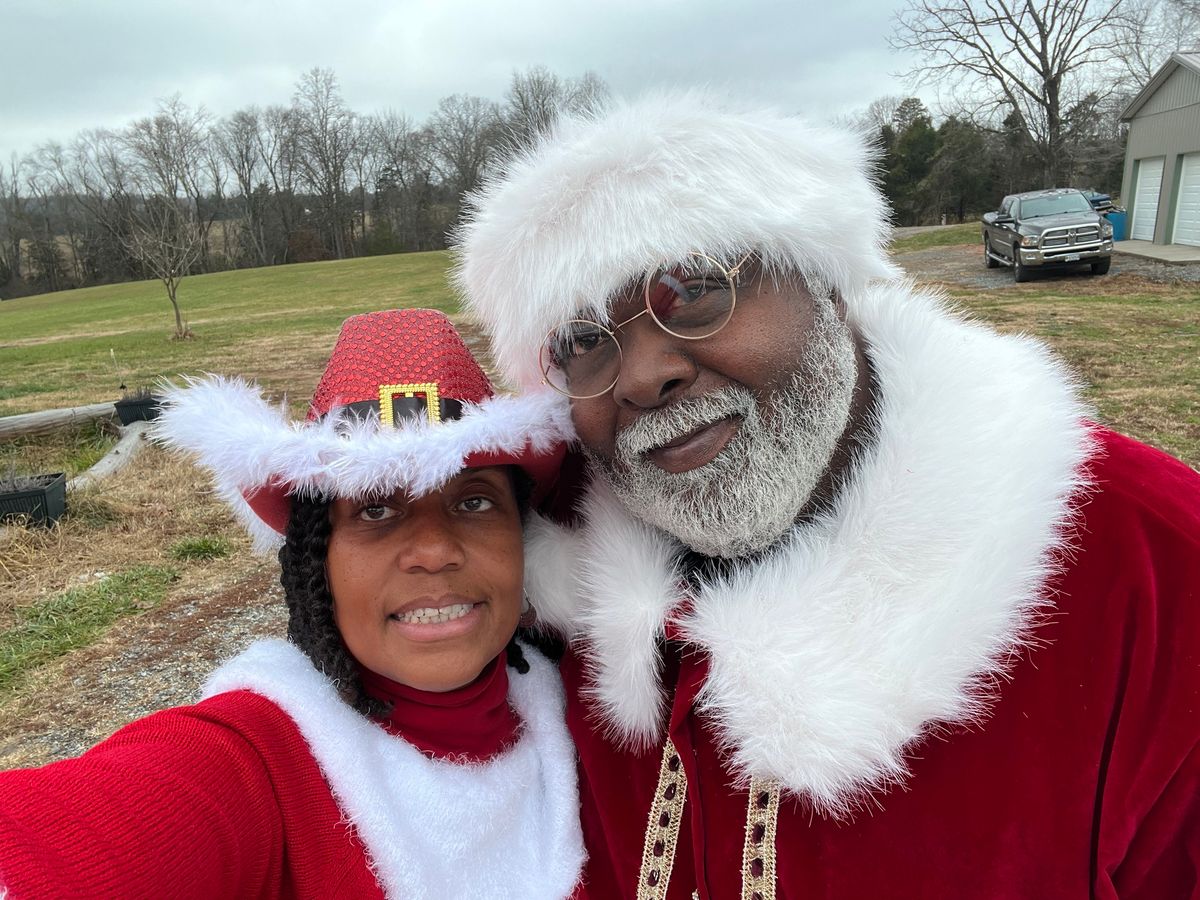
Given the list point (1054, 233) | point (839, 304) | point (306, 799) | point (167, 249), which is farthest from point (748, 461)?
point (167, 249)

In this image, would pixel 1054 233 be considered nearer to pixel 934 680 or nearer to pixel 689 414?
pixel 689 414

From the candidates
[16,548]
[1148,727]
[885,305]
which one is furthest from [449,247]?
[16,548]

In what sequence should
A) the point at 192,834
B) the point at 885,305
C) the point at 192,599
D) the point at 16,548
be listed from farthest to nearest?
the point at 16,548
the point at 192,599
the point at 885,305
the point at 192,834

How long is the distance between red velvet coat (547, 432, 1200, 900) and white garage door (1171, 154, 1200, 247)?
23634 millimetres

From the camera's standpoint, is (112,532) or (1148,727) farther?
(112,532)

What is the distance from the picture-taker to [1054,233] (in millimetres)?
16359

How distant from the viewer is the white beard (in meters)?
1.59

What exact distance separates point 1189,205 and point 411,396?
2497 cm

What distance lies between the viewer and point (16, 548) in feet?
18.4

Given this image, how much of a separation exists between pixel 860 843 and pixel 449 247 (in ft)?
5.26

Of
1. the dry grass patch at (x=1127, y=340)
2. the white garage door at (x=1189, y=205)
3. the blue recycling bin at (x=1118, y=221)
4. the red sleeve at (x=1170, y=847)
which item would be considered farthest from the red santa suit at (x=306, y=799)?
the blue recycling bin at (x=1118, y=221)

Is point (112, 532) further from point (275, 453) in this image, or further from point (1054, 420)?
point (1054, 420)

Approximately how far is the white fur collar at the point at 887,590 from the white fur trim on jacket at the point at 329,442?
37cm

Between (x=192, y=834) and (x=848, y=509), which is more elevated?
(x=848, y=509)
